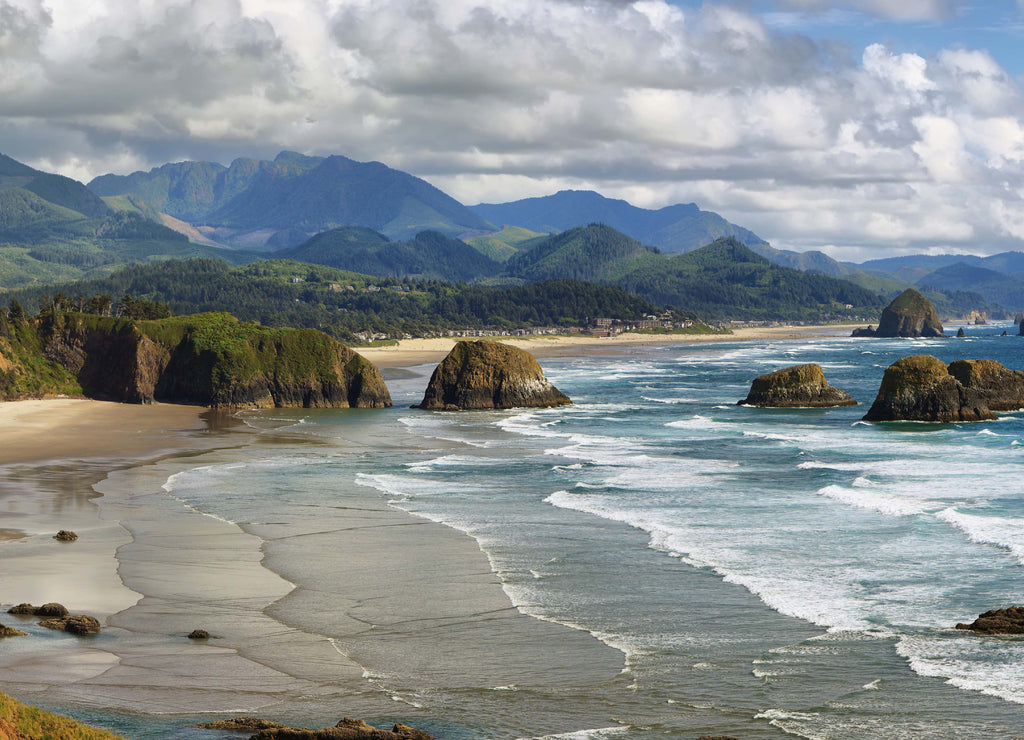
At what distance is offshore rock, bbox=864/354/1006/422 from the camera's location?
58812 millimetres

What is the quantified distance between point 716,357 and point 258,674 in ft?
484

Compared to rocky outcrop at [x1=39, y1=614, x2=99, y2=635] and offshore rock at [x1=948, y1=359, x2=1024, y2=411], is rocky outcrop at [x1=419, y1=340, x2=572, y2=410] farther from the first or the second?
rocky outcrop at [x1=39, y1=614, x2=99, y2=635]

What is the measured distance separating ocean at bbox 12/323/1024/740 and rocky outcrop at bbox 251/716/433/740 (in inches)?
35.5

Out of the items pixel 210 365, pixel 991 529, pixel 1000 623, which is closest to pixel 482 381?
pixel 210 365

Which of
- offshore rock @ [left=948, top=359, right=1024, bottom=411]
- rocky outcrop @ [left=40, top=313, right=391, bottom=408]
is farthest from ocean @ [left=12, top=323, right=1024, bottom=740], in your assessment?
rocky outcrop @ [left=40, top=313, right=391, bottom=408]

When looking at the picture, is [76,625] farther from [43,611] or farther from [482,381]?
[482,381]

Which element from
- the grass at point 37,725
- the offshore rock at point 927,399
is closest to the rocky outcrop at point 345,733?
the grass at point 37,725

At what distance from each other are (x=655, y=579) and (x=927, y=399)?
40.0m

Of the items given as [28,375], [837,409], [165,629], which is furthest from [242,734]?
[28,375]

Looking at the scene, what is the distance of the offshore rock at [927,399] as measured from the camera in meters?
58.8

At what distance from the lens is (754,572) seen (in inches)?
1001

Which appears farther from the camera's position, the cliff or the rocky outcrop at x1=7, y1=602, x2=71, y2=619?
the cliff

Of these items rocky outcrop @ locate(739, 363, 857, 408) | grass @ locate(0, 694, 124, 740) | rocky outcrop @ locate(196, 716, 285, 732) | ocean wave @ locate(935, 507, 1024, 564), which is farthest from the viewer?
rocky outcrop @ locate(739, 363, 857, 408)

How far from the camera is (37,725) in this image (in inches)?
476
